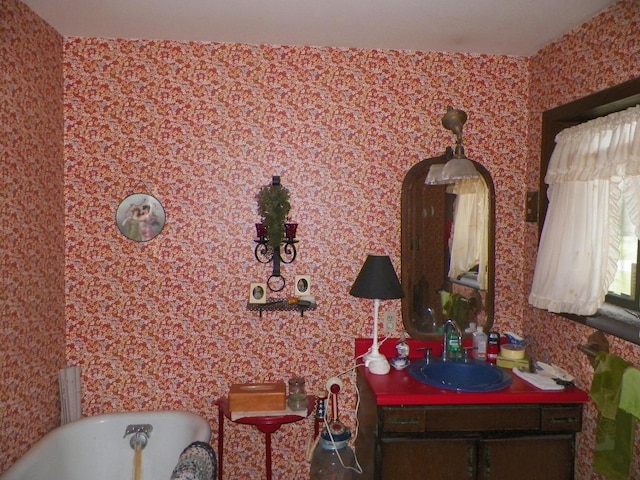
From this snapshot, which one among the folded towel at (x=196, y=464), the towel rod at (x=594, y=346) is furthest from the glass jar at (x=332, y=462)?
the towel rod at (x=594, y=346)

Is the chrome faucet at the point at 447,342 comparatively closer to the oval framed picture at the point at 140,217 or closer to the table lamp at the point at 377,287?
the table lamp at the point at 377,287

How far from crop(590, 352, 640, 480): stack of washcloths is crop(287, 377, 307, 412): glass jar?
1.37 m

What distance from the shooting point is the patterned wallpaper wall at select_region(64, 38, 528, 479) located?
8.70 feet

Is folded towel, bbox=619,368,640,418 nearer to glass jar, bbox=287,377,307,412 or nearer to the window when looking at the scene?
the window

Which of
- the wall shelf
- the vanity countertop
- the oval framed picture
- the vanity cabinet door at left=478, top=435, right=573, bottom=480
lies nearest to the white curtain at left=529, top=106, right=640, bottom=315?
the vanity countertop

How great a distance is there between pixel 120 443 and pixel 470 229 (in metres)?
2.28

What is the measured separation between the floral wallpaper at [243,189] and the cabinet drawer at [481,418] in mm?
530

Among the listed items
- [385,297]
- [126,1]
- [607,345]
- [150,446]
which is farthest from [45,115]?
[607,345]

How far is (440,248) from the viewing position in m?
2.77

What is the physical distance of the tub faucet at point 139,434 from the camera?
8.18 ft

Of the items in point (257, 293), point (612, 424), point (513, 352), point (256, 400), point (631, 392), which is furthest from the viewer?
point (257, 293)

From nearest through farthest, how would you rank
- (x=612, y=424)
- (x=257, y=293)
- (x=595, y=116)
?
(x=612, y=424) → (x=595, y=116) → (x=257, y=293)

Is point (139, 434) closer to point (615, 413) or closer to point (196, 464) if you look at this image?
point (196, 464)

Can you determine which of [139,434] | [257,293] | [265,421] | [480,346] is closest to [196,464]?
[265,421]
